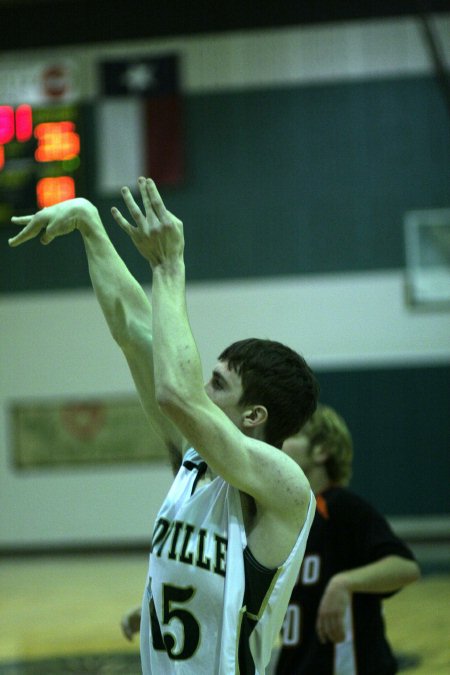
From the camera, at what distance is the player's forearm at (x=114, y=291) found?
8.34 feet

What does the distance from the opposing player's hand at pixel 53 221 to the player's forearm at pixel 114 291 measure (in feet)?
0.04

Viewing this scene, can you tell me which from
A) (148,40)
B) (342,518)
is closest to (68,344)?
(148,40)

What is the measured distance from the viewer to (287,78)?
12.3 m

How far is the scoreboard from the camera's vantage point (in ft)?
37.8

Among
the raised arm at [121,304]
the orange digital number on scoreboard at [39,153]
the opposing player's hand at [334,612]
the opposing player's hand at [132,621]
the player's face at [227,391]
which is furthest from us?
the orange digital number on scoreboard at [39,153]

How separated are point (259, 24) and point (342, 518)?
399 inches

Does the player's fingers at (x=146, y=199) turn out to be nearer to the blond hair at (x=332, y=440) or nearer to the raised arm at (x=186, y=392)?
the raised arm at (x=186, y=392)

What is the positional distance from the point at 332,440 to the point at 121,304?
1.12m

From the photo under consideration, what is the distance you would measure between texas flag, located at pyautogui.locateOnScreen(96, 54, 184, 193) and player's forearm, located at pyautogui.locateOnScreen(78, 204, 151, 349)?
32.3ft

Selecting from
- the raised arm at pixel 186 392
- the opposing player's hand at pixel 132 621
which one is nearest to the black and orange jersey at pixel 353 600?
the opposing player's hand at pixel 132 621

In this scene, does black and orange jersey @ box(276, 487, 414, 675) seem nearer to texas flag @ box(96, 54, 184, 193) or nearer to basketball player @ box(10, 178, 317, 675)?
basketball player @ box(10, 178, 317, 675)

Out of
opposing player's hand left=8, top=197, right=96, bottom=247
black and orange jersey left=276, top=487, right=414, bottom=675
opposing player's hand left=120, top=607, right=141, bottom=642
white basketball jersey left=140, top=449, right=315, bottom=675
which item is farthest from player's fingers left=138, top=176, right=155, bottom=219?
black and orange jersey left=276, top=487, right=414, bottom=675

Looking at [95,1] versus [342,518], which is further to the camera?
[95,1]

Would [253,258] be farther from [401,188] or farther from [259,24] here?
[259,24]
